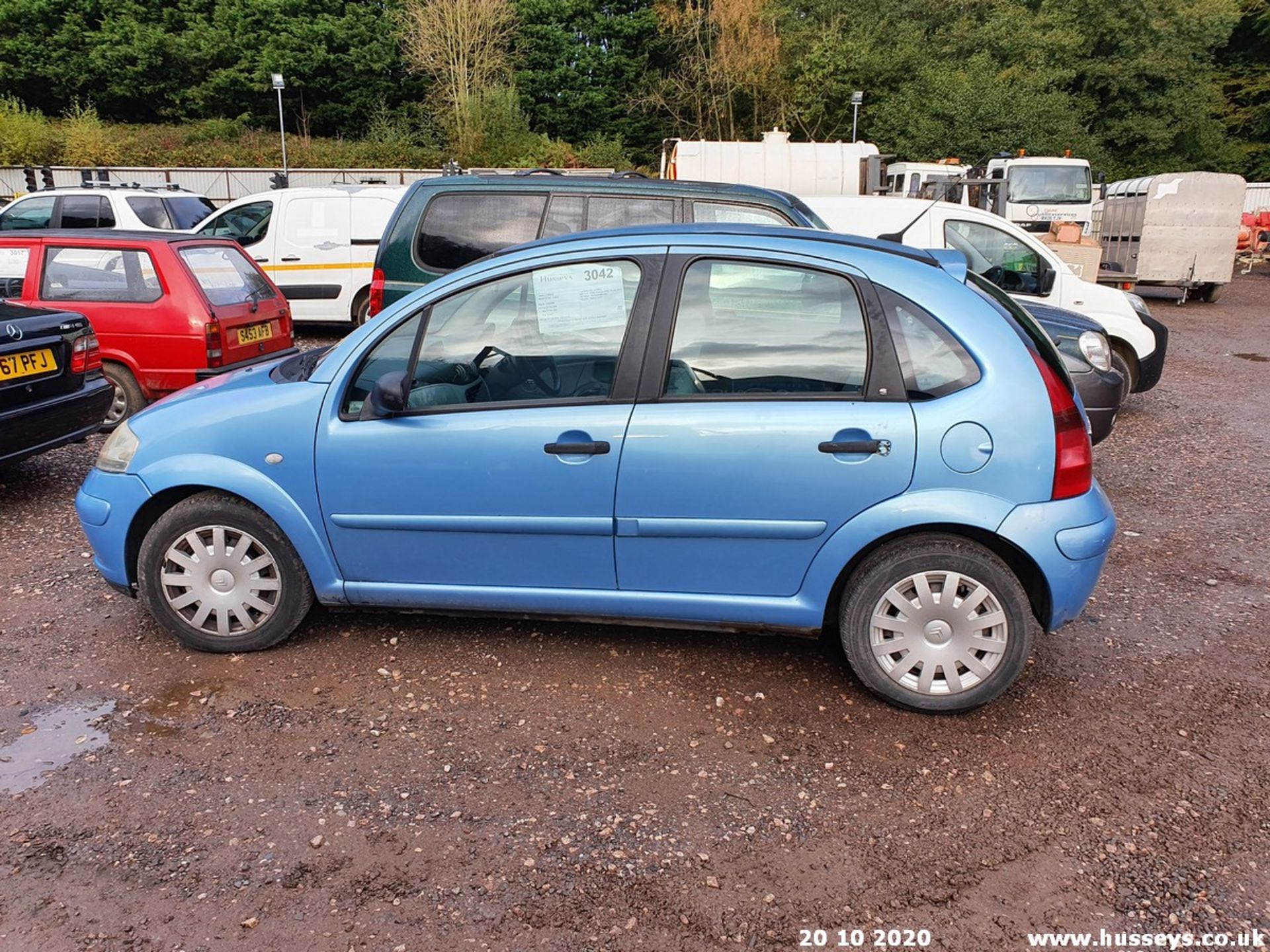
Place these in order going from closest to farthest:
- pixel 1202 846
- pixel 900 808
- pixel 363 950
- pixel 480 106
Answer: pixel 363 950
pixel 1202 846
pixel 900 808
pixel 480 106

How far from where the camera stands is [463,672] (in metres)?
3.86

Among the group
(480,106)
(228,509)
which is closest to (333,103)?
(480,106)

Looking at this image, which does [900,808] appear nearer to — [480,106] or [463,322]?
[463,322]

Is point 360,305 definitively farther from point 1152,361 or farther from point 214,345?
point 1152,361

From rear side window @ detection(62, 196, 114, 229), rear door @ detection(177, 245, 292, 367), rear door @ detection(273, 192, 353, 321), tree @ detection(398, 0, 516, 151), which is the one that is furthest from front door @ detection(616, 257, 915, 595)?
tree @ detection(398, 0, 516, 151)

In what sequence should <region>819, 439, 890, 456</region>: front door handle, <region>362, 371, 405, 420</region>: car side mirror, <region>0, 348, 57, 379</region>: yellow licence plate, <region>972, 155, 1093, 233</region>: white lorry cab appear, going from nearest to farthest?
<region>819, 439, 890, 456</region>: front door handle
<region>362, 371, 405, 420</region>: car side mirror
<region>0, 348, 57, 379</region>: yellow licence plate
<region>972, 155, 1093, 233</region>: white lorry cab

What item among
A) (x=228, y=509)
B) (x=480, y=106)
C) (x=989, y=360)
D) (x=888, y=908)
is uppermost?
(x=480, y=106)

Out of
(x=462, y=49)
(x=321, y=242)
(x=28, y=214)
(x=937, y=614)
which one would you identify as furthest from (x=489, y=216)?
(x=462, y=49)

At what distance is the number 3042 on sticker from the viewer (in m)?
2.47

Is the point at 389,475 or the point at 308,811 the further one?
the point at 389,475

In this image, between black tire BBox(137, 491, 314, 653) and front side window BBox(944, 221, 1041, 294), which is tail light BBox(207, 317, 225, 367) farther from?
front side window BBox(944, 221, 1041, 294)

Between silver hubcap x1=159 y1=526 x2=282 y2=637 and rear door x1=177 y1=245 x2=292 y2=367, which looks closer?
silver hubcap x1=159 y1=526 x2=282 y2=637

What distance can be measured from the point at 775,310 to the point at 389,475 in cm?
160

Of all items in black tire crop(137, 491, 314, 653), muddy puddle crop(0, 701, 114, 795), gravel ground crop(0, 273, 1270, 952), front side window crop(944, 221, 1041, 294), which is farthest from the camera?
front side window crop(944, 221, 1041, 294)
